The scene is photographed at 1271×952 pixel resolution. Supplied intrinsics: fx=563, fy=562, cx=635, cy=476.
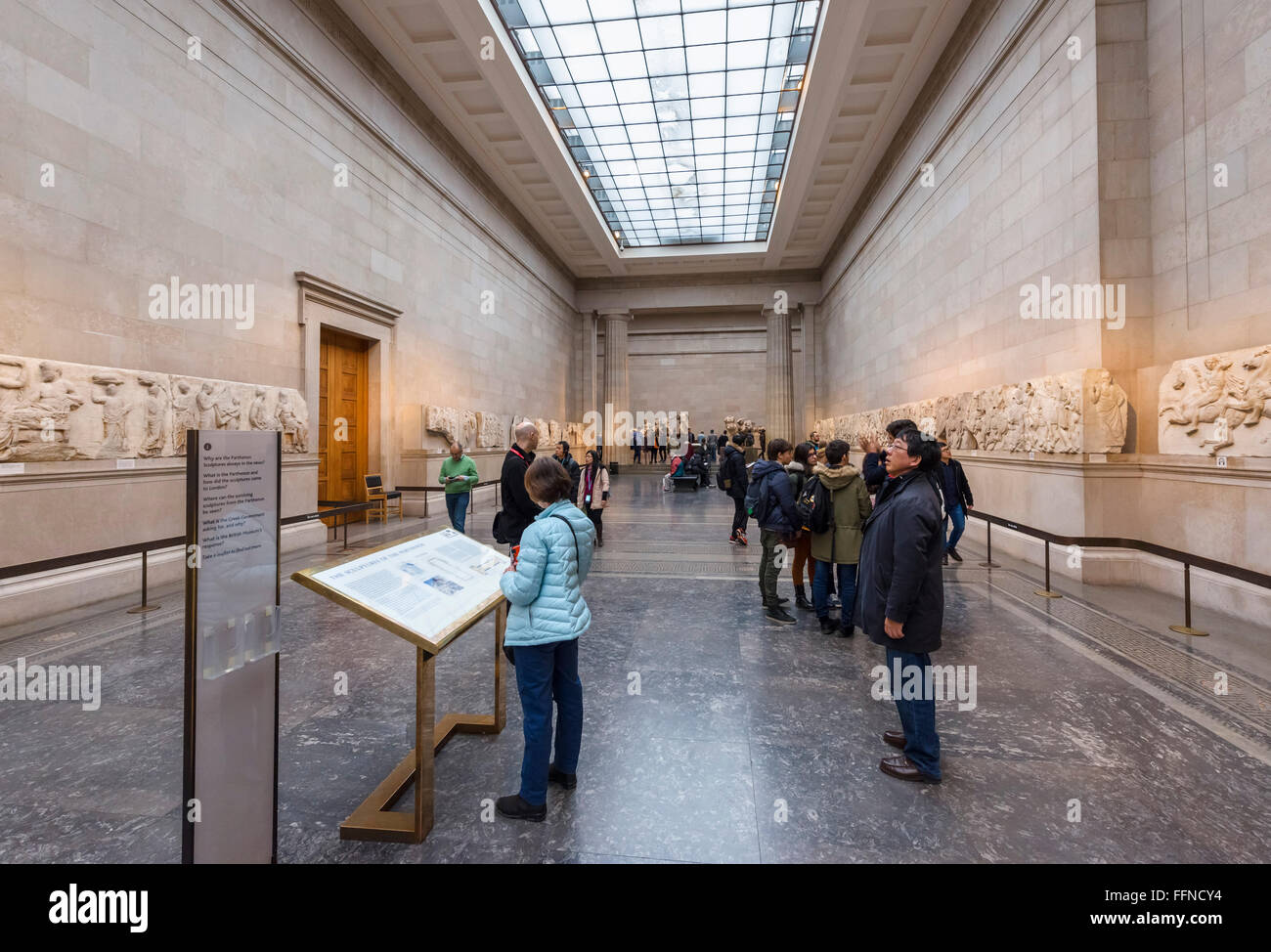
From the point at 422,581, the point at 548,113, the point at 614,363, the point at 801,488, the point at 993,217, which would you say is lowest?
the point at 422,581

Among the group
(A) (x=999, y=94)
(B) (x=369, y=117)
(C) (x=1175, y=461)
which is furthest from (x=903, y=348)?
(B) (x=369, y=117)

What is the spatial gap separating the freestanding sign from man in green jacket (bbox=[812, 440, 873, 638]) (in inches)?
166

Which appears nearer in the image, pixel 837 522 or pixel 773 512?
pixel 837 522

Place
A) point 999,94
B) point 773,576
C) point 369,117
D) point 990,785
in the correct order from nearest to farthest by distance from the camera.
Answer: point 990,785, point 773,576, point 999,94, point 369,117

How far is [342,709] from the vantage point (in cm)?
352

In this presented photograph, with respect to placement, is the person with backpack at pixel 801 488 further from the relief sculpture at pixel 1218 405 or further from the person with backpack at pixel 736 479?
the relief sculpture at pixel 1218 405

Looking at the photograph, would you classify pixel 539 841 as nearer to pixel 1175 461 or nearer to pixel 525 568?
pixel 525 568

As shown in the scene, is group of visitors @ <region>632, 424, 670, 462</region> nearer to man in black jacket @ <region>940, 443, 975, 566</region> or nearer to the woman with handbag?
the woman with handbag

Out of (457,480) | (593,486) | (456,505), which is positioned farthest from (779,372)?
(456,505)

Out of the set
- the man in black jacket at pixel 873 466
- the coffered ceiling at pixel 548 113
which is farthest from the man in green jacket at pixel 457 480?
the coffered ceiling at pixel 548 113

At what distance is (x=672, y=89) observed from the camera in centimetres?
1291

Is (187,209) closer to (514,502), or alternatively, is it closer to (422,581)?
(514,502)

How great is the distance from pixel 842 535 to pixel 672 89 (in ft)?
40.6
